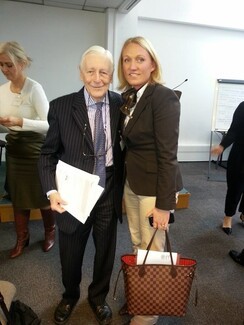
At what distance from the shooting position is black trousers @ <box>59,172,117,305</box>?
1.35m

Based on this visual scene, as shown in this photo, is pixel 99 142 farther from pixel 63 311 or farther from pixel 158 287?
pixel 63 311

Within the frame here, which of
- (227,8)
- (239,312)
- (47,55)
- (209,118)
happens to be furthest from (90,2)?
(239,312)

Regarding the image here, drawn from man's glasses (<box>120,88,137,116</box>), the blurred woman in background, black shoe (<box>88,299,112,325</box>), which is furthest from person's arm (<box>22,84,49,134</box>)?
black shoe (<box>88,299,112,325</box>)

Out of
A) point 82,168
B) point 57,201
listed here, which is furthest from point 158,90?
point 57,201

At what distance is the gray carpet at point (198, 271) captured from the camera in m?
1.63

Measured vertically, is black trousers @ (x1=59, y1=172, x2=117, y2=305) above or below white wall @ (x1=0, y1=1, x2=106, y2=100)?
below

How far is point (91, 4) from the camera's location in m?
3.64

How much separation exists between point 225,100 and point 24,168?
11.3 ft

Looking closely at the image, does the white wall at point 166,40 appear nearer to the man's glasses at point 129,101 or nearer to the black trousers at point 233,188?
the black trousers at point 233,188

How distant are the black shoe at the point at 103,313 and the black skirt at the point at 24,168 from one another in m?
0.85

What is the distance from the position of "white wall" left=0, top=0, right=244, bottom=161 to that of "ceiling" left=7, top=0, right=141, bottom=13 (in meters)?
0.08

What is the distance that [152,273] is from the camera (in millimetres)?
1157

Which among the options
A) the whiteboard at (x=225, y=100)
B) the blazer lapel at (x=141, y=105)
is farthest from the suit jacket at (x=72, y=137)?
the whiteboard at (x=225, y=100)

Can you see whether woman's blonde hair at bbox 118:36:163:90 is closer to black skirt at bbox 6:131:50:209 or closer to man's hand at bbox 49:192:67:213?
man's hand at bbox 49:192:67:213
